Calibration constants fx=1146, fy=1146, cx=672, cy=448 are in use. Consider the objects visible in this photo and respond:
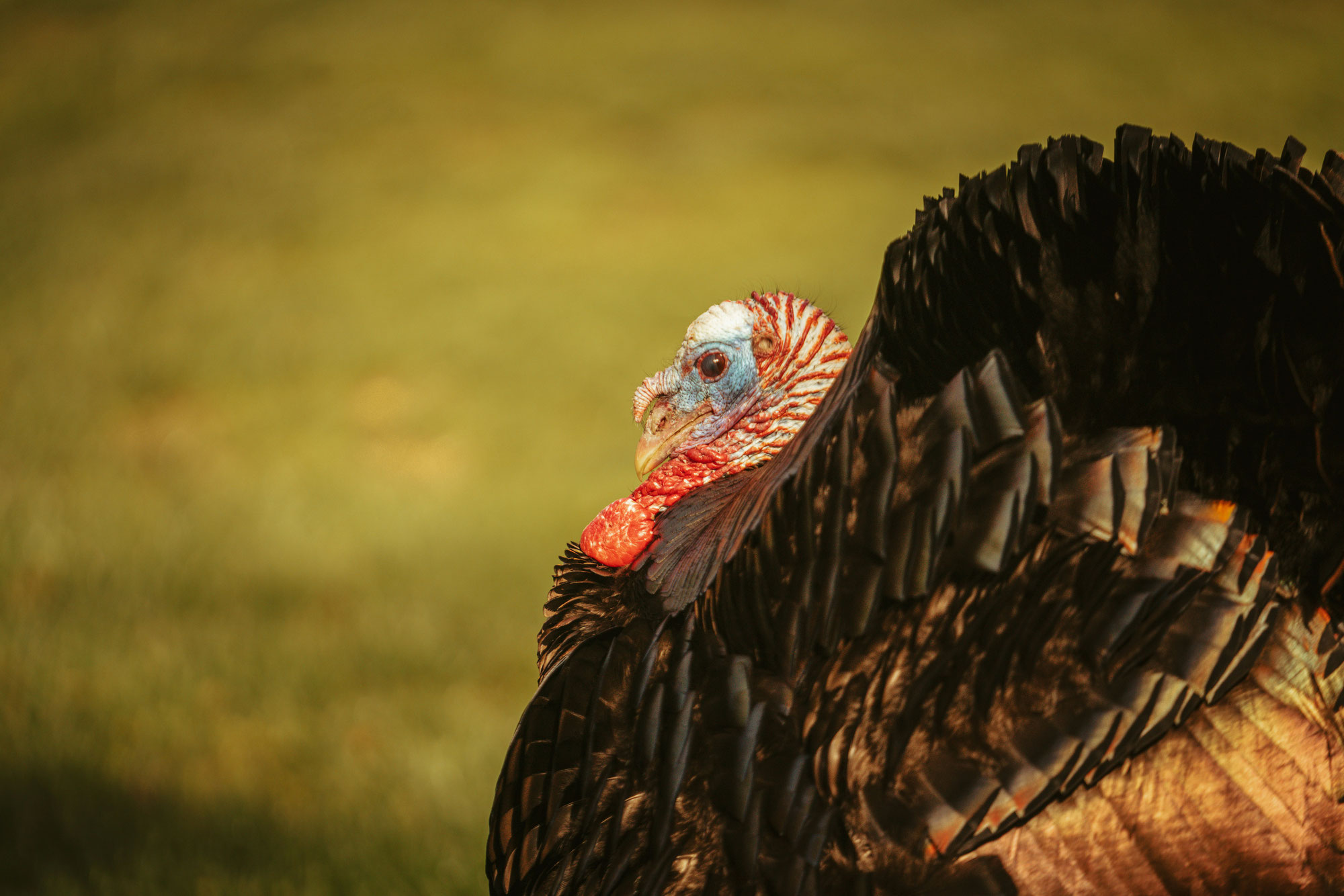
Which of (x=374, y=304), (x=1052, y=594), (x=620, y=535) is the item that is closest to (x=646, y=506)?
(x=620, y=535)

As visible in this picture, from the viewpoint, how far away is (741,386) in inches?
66.7

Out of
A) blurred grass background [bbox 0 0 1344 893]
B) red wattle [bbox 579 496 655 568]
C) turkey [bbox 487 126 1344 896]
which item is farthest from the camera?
blurred grass background [bbox 0 0 1344 893]

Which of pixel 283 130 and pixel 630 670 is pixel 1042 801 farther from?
pixel 283 130

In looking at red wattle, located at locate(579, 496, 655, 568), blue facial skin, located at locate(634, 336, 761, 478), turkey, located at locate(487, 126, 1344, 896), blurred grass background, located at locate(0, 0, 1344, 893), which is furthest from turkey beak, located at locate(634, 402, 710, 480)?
blurred grass background, located at locate(0, 0, 1344, 893)

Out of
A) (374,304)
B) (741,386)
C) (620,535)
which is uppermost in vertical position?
(374,304)

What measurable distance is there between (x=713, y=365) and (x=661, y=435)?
14cm

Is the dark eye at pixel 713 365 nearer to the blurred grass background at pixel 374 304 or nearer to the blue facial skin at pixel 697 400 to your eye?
the blue facial skin at pixel 697 400

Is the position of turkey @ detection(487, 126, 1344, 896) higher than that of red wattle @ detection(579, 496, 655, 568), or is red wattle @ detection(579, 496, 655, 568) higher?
red wattle @ detection(579, 496, 655, 568)

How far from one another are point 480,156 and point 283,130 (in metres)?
0.92

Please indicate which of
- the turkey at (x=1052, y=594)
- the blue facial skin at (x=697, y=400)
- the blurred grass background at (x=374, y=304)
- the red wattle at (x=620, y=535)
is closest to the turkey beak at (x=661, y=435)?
the blue facial skin at (x=697, y=400)

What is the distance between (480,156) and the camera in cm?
503

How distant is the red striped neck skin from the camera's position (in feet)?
5.45

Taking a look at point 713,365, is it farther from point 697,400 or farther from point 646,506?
point 646,506

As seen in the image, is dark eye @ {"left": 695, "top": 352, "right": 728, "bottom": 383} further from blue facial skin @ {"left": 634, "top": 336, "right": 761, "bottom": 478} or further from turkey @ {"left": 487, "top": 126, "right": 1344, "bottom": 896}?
turkey @ {"left": 487, "top": 126, "right": 1344, "bottom": 896}
